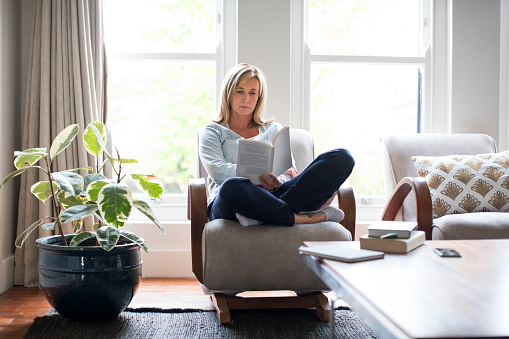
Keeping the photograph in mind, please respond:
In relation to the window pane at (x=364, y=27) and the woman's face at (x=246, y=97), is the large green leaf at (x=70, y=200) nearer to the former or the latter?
the woman's face at (x=246, y=97)

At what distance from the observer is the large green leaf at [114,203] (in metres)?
1.85

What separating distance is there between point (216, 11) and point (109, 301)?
1998mm

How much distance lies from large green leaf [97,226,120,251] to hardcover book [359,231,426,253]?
0.92 m

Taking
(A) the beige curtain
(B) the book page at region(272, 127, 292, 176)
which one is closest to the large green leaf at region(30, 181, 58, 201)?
(A) the beige curtain

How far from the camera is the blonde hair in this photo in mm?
2654

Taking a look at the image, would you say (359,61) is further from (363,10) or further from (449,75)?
(449,75)

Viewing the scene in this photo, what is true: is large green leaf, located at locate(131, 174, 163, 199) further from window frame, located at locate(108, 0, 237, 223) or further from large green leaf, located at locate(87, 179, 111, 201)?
window frame, located at locate(108, 0, 237, 223)

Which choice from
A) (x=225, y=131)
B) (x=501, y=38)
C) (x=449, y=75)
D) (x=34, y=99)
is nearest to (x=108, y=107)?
(x=34, y=99)

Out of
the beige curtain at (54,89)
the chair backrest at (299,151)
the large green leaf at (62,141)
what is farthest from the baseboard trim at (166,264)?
the large green leaf at (62,141)

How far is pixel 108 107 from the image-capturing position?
10.3 feet

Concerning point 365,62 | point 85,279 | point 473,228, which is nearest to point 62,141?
point 85,279

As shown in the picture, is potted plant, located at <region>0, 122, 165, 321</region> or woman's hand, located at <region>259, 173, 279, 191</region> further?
woman's hand, located at <region>259, 173, 279, 191</region>

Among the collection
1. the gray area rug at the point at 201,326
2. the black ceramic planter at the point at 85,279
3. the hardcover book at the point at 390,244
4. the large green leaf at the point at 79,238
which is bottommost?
the gray area rug at the point at 201,326

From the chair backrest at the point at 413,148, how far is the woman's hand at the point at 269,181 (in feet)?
2.72
